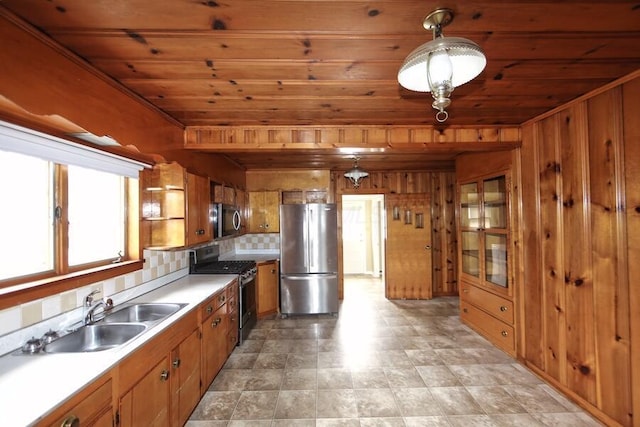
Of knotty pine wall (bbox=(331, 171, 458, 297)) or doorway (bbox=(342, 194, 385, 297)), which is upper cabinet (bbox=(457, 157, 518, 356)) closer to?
knotty pine wall (bbox=(331, 171, 458, 297))

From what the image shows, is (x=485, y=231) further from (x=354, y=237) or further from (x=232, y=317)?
(x=354, y=237)

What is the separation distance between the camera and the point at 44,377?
3.61 ft

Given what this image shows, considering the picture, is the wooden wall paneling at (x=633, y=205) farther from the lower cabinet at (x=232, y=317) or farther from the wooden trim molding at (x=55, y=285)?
the wooden trim molding at (x=55, y=285)

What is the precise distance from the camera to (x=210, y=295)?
229 cm

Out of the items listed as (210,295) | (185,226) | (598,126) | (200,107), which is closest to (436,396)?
(210,295)

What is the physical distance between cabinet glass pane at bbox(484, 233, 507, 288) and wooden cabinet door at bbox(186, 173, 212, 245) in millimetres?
3201

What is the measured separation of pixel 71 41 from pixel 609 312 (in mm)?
3583

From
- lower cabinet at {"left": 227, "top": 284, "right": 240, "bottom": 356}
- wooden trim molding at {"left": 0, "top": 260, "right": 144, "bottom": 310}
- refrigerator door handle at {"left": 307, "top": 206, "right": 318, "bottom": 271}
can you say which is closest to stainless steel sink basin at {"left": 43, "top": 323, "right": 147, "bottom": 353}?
wooden trim molding at {"left": 0, "top": 260, "right": 144, "bottom": 310}

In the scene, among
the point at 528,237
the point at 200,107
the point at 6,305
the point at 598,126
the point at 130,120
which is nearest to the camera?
the point at 6,305

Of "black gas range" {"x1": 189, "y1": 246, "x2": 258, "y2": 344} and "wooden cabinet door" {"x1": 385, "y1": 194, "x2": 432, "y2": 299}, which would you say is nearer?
"black gas range" {"x1": 189, "y1": 246, "x2": 258, "y2": 344}

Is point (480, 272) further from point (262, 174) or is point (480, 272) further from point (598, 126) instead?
point (262, 174)

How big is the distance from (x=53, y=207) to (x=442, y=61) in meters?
2.18

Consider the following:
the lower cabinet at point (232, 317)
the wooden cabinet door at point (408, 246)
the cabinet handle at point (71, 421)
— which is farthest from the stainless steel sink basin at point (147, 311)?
the wooden cabinet door at point (408, 246)

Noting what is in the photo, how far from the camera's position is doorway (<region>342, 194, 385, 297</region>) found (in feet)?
22.8
